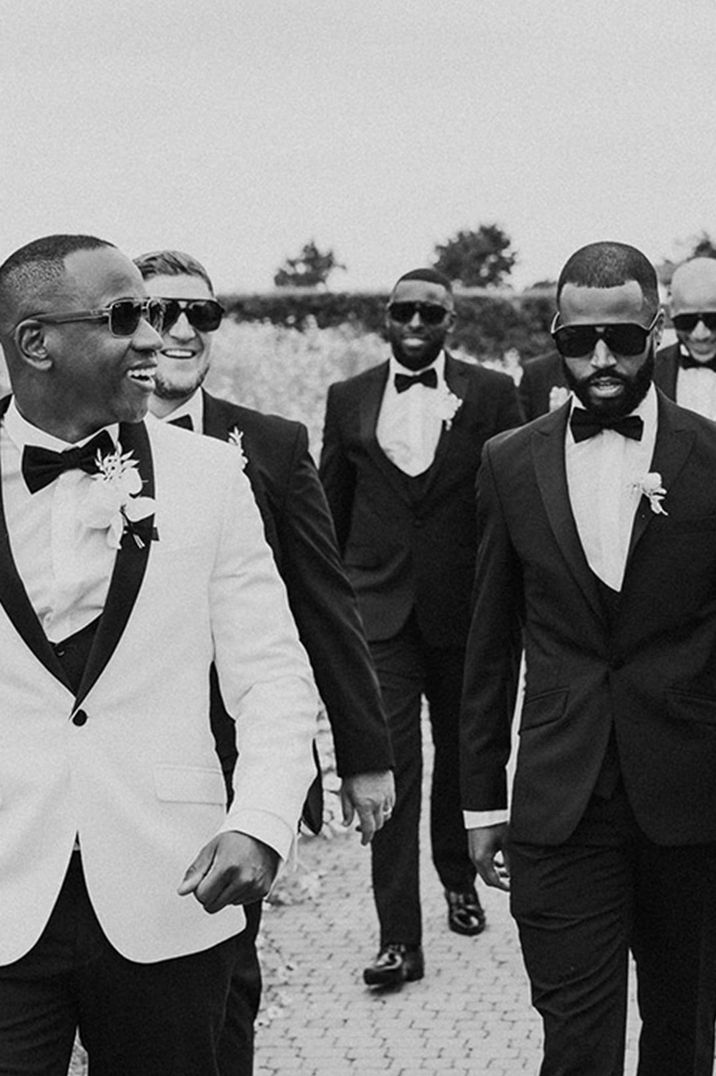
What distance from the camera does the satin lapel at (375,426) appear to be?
25.6 feet

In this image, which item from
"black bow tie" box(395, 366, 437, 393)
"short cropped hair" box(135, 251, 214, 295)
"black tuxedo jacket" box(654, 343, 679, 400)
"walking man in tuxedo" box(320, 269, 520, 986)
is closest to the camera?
"short cropped hair" box(135, 251, 214, 295)

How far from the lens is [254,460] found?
5.36 metres

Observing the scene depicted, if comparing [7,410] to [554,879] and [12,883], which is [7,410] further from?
[554,879]

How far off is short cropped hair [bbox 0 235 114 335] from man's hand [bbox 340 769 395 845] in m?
1.59

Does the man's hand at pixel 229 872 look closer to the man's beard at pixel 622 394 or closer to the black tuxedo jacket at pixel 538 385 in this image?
the man's beard at pixel 622 394

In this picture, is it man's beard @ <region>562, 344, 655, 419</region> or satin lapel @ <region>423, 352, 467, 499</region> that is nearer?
man's beard @ <region>562, 344, 655, 419</region>

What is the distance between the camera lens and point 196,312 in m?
5.82

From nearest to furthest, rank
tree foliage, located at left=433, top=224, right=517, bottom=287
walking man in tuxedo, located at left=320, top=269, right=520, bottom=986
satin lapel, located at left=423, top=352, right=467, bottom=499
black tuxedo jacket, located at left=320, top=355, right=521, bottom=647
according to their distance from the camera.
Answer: walking man in tuxedo, located at left=320, top=269, right=520, bottom=986 < black tuxedo jacket, located at left=320, top=355, right=521, bottom=647 < satin lapel, located at left=423, top=352, right=467, bottom=499 < tree foliage, located at left=433, top=224, right=517, bottom=287

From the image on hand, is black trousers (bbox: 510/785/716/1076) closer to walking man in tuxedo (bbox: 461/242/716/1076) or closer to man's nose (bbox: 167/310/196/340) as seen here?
walking man in tuxedo (bbox: 461/242/716/1076)

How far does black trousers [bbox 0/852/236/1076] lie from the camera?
3.66m

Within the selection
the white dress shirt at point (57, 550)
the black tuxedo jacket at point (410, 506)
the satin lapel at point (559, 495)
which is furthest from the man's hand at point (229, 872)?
the black tuxedo jacket at point (410, 506)

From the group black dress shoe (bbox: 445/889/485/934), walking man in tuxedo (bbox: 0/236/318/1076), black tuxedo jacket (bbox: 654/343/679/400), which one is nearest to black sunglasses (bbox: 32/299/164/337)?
walking man in tuxedo (bbox: 0/236/318/1076)

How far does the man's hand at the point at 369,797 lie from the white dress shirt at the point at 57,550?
134 centimetres

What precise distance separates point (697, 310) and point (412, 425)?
52.5 inches
